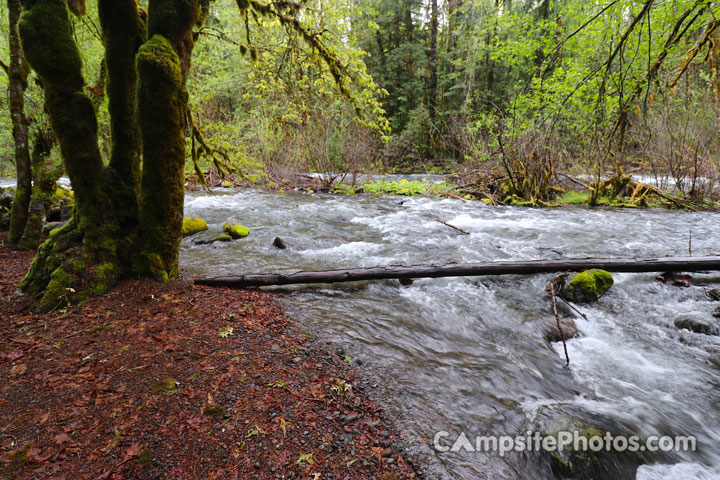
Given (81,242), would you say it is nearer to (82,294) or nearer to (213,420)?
(82,294)

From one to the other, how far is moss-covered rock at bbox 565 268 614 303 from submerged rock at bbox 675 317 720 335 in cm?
90

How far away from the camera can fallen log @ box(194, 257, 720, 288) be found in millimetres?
4574

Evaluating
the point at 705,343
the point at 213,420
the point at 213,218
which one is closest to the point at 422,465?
the point at 213,420

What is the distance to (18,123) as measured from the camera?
16.8 ft

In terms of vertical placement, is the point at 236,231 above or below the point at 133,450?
above

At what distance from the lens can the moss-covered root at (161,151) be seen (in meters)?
3.49

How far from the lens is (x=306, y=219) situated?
9930mm

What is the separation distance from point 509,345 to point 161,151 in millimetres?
4636

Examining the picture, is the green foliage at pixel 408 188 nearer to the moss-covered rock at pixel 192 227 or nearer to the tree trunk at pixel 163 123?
the moss-covered rock at pixel 192 227

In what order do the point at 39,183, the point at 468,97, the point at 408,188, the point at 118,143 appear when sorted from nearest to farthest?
the point at 118,143
the point at 39,183
the point at 408,188
the point at 468,97

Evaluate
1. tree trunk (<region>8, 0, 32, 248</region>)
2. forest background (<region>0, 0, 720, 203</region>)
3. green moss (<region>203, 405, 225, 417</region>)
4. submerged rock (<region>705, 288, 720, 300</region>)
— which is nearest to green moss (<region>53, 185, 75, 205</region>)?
forest background (<region>0, 0, 720, 203</region>)

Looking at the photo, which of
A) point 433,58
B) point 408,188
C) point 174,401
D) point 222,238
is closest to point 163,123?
point 174,401

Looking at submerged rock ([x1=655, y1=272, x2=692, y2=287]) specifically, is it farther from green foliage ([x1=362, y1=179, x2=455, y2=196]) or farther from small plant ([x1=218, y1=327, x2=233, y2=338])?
green foliage ([x1=362, y1=179, x2=455, y2=196])

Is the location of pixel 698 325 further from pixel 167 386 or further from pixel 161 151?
pixel 161 151
